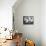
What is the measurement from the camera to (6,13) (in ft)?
14.1

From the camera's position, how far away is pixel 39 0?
5.52 metres

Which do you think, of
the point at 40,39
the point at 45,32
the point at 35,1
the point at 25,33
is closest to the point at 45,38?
the point at 45,32

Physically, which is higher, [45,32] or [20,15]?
[20,15]

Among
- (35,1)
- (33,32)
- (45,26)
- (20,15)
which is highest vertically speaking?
(35,1)

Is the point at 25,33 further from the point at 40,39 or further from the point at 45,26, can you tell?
the point at 45,26

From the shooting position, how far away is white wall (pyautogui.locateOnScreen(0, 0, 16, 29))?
4.21m

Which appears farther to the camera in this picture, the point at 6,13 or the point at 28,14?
the point at 28,14

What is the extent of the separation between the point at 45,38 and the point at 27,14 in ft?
4.98

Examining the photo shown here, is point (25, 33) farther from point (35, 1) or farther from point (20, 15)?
point (35, 1)

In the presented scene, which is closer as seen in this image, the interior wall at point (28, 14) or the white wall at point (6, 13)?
the white wall at point (6, 13)

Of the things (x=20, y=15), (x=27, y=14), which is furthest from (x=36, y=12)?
(x=20, y=15)

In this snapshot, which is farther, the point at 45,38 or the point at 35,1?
the point at 35,1

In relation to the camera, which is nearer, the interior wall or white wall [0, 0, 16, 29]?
white wall [0, 0, 16, 29]

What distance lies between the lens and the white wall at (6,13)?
4215 millimetres
